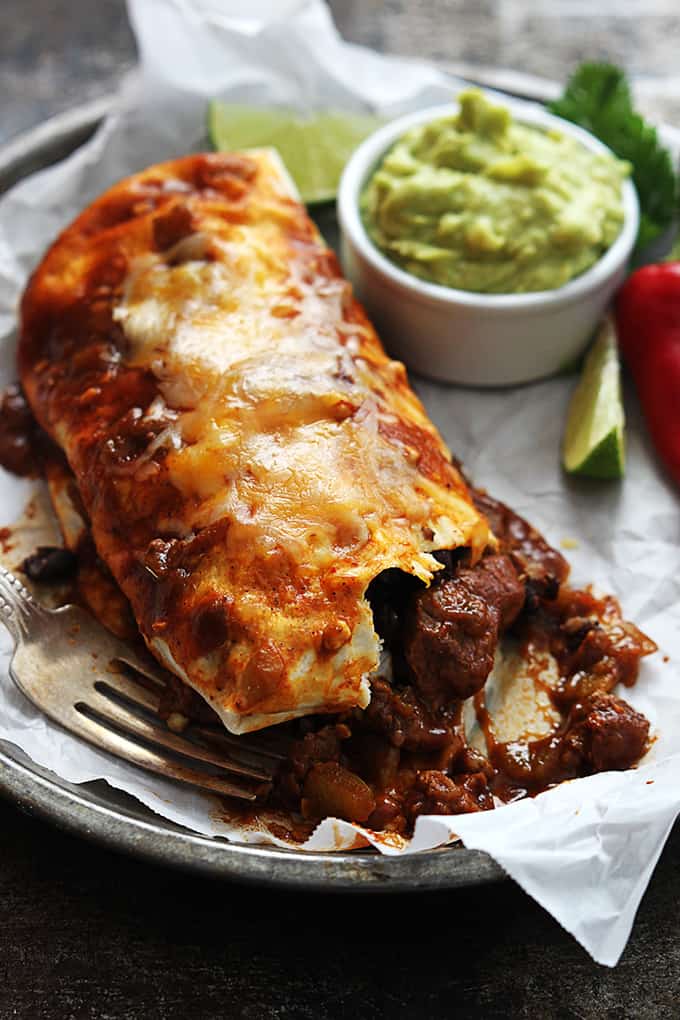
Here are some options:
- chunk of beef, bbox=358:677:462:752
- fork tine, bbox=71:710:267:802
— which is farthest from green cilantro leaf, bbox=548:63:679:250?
fork tine, bbox=71:710:267:802

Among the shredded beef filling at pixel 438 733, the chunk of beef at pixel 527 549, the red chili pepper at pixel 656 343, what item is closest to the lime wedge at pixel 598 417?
the red chili pepper at pixel 656 343

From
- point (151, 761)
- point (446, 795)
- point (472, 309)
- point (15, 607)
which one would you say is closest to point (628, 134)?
point (472, 309)

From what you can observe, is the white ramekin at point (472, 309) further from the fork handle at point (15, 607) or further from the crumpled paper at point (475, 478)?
the fork handle at point (15, 607)

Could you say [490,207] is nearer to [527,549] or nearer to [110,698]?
[527,549]

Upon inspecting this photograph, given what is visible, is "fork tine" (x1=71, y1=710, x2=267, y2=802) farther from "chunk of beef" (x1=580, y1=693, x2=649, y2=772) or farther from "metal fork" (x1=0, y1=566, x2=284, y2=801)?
"chunk of beef" (x1=580, y1=693, x2=649, y2=772)

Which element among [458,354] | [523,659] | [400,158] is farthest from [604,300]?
[523,659]

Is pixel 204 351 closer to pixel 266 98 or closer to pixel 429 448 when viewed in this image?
pixel 429 448
